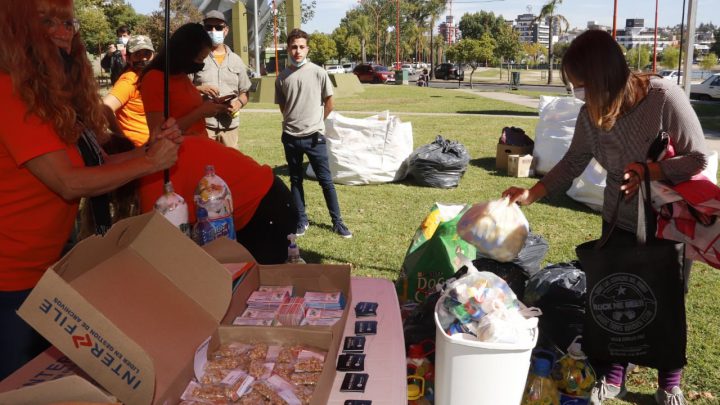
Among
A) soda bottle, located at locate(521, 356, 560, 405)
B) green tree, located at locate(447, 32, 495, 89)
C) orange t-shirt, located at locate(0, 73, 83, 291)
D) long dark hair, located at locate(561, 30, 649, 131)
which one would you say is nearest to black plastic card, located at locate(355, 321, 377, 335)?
soda bottle, located at locate(521, 356, 560, 405)

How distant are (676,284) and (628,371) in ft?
3.53

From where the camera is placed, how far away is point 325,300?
70.3 inches

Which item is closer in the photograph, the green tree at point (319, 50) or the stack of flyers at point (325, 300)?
the stack of flyers at point (325, 300)

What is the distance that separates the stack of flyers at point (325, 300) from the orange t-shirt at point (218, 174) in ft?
2.04

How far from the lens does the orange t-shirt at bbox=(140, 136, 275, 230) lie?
210 cm

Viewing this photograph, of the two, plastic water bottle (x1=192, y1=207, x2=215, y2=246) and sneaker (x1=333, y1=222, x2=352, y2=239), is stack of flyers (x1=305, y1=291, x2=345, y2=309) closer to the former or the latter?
plastic water bottle (x1=192, y1=207, x2=215, y2=246)

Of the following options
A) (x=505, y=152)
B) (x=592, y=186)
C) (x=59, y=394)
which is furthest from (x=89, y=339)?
(x=505, y=152)

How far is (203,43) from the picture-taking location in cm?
285

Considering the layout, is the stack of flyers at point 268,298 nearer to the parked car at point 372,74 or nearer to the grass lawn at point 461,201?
the grass lawn at point 461,201

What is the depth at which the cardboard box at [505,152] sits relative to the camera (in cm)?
764

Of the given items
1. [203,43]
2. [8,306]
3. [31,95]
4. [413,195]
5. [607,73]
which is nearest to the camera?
[31,95]

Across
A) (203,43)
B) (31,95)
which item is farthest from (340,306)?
(203,43)

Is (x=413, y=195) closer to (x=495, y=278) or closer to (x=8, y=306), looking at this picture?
(x=495, y=278)

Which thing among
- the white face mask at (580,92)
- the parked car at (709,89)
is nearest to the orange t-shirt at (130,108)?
the white face mask at (580,92)
